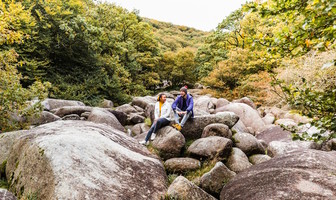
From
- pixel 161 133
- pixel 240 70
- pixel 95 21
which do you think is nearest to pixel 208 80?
pixel 240 70

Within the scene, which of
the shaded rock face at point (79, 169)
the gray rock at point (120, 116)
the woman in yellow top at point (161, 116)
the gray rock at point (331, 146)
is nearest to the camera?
the shaded rock face at point (79, 169)

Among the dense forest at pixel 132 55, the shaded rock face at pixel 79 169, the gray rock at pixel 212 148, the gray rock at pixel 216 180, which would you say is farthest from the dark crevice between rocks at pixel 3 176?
the gray rock at pixel 212 148

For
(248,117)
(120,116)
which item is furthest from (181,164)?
(248,117)

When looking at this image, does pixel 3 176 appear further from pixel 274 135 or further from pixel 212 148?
pixel 274 135

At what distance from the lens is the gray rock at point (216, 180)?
20.1 feet

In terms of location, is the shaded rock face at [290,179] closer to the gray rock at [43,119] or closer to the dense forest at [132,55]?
the dense forest at [132,55]

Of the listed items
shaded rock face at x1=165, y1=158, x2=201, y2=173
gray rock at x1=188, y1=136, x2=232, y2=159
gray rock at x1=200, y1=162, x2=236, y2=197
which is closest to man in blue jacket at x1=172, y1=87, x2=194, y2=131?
gray rock at x1=188, y1=136, x2=232, y2=159

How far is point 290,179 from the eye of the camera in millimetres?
4410

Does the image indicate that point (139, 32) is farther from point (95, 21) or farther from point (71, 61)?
point (71, 61)

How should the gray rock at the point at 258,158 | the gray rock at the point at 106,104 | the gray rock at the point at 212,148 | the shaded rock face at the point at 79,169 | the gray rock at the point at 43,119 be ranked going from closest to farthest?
the shaded rock face at the point at 79,169, the gray rock at the point at 212,148, the gray rock at the point at 258,158, the gray rock at the point at 43,119, the gray rock at the point at 106,104

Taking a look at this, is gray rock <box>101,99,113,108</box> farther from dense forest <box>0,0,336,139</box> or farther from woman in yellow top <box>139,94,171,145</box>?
woman in yellow top <box>139,94,171,145</box>

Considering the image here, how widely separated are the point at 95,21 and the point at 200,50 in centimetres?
2139

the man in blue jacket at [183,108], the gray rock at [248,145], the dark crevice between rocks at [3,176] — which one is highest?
the man in blue jacket at [183,108]

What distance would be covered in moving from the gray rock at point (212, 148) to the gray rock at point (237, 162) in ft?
0.75
